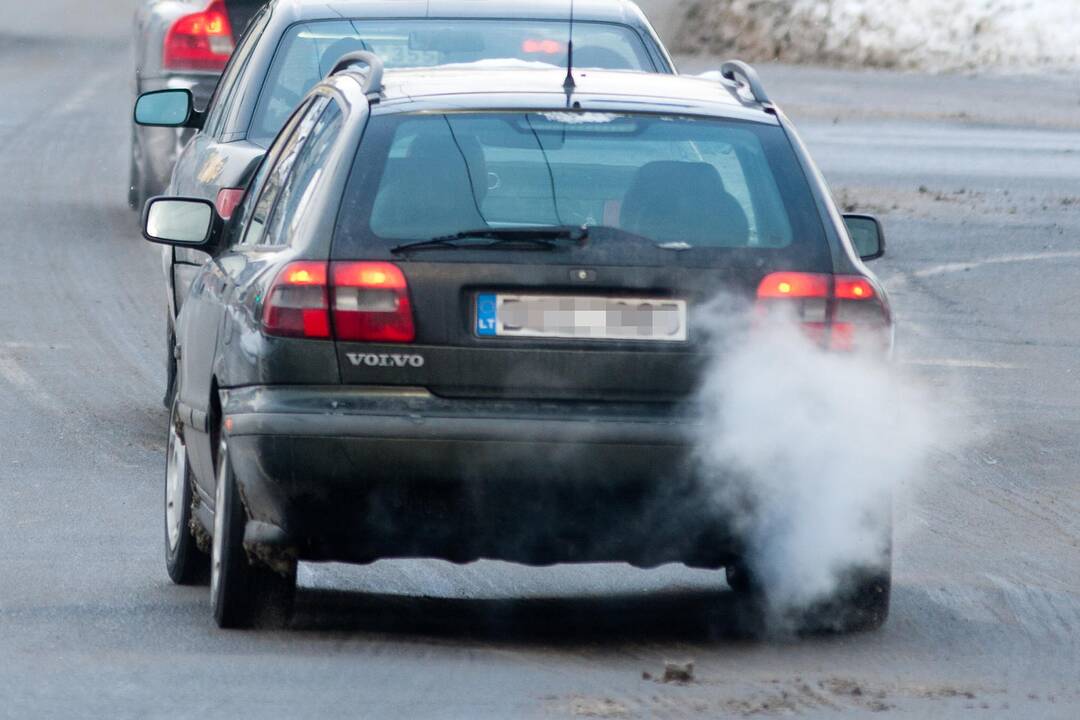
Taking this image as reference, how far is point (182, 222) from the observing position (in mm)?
7863

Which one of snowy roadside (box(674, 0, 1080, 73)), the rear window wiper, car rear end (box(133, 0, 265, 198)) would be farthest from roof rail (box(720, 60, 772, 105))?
snowy roadside (box(674, 0, 1080, 73))

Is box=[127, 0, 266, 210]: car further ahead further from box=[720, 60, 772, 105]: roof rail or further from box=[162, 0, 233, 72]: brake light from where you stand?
box=[720, 60, 772, 105]: roof rail

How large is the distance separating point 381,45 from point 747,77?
10.3ft

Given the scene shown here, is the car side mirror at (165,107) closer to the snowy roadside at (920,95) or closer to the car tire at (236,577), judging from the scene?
the car tire at (236,577)

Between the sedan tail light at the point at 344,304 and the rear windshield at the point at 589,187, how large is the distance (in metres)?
0.06

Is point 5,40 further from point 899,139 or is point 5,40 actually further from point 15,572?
point 15,572

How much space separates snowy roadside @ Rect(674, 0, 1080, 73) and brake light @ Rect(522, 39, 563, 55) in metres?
25.6

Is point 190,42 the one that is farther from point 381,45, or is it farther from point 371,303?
point 371,303

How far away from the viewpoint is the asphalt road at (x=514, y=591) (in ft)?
19.5

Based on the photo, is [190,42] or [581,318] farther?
[190,42]

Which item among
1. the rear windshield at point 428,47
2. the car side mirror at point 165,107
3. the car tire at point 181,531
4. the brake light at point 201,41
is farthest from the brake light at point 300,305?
the brake light at point 201,41

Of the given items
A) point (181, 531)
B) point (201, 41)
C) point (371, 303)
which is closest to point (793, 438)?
point (371, 303)

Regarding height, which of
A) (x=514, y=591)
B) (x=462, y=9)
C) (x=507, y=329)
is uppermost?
(x=462, y=9)

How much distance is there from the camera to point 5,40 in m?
38.5
